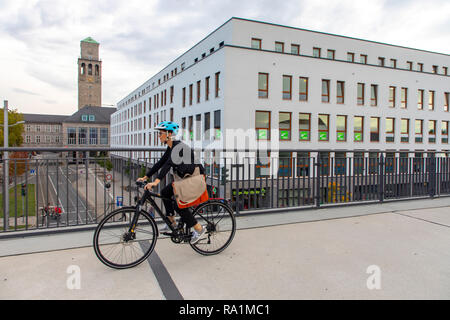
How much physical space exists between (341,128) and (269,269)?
97.2ft

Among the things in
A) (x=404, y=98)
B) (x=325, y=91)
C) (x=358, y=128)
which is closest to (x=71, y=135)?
(x=325, y=91)

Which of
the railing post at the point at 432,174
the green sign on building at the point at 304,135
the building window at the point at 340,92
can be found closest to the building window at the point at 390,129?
the building window at the point at 340,92

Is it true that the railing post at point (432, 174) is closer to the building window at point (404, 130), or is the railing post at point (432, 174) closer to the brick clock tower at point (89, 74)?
the building window at point (404, 130)

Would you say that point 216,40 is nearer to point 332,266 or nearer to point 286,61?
point 286,61

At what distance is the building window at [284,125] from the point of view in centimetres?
2754

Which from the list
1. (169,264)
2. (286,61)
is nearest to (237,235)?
(169,264)

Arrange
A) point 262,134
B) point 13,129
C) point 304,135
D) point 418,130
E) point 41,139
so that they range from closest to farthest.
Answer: point 262,134, point 304,135, point 418,130, point 13,129, point 41,139

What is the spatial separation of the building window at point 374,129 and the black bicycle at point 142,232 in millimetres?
31729

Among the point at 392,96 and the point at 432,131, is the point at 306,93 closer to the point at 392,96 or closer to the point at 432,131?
the point at 392,96

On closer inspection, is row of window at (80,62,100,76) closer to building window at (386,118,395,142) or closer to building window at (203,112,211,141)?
building window at (203,112,211,141)

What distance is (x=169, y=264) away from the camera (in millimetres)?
3459

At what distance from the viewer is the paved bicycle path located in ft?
9.18

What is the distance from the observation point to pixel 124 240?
3.46 meters

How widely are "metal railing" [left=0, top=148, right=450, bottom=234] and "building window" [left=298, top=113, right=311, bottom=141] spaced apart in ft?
67.8
